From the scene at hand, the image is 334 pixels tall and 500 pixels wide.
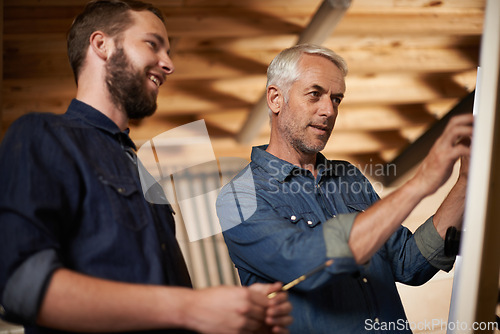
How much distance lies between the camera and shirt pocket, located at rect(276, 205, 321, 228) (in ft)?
3.22

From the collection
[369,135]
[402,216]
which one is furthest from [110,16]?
[369,135]

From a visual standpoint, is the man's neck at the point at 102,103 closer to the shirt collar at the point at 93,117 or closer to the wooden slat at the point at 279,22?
the shirt collar at the point at 93,117

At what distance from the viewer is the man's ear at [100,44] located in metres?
0.81

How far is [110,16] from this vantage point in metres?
0.83

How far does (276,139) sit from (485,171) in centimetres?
58

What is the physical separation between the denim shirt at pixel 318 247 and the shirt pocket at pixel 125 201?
0.24 meters

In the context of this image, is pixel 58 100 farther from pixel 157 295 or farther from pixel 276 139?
pixel 157 295

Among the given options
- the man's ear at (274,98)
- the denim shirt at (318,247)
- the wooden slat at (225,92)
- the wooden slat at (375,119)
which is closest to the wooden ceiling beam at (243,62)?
the wooden slat at (225,92)

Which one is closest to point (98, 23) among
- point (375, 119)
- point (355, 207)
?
point (355, 207)

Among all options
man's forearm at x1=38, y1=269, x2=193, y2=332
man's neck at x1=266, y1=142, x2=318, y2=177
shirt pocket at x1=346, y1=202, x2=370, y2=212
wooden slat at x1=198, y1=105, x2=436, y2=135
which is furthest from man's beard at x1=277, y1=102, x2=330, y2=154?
wooden slat at x1=198, y1=105, x2=436, y2=135

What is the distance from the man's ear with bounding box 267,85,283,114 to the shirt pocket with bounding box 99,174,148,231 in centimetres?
49

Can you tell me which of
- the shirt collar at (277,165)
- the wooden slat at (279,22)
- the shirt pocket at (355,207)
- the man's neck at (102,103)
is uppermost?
the wooden slat at (279,22)

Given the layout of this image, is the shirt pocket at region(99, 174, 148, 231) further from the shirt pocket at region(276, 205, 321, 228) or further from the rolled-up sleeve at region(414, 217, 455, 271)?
the rolled-up sleeve at region(414, 217, 455, 271)

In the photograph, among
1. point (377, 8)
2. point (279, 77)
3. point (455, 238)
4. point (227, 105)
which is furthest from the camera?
point (227, 105)
